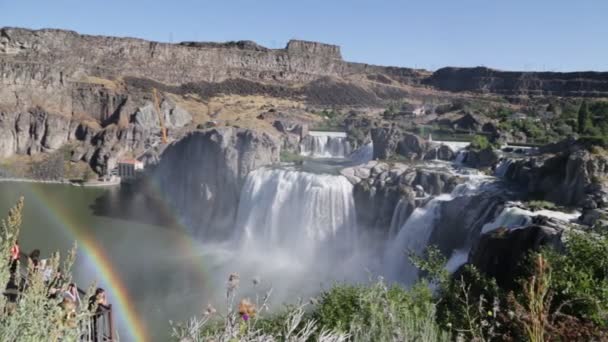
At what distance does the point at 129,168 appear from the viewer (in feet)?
169

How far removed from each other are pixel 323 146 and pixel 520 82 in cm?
5437

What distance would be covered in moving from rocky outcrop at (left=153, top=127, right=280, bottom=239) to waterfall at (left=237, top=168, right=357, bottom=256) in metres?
1.86

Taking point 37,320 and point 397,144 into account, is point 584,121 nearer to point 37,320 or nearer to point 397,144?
point 397,144

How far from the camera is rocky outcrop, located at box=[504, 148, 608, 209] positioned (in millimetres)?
20062

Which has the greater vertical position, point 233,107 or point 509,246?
point 233,107

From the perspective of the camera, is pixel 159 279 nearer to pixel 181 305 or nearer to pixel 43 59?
pixel 181 305

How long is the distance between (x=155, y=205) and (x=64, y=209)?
21.8 feet

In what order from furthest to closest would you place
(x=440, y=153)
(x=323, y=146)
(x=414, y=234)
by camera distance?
(x=323, y=146)
(x=440, y=153)
(x=414, y=234)

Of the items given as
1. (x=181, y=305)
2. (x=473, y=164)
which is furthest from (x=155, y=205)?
(x=473, y=164)

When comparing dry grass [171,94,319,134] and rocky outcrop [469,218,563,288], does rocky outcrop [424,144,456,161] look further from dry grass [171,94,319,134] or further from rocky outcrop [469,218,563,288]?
dry grass [171,94,319,134]

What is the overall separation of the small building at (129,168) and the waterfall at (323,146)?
15.7m

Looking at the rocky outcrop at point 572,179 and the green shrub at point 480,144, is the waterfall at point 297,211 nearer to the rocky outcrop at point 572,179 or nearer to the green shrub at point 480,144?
the green shrub at point 480,144

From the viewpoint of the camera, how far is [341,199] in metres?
29.6

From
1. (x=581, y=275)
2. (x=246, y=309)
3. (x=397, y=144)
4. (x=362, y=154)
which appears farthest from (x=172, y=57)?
(x=246, y=309)
